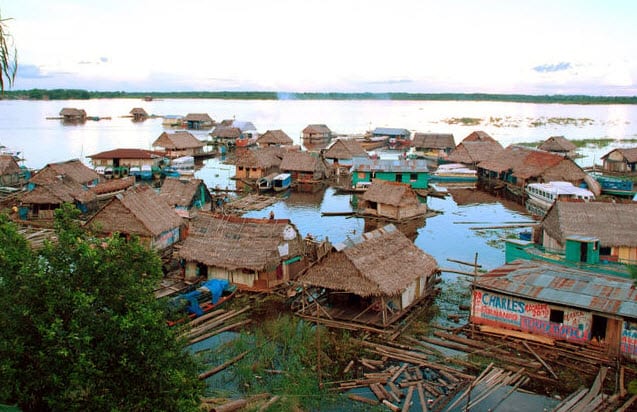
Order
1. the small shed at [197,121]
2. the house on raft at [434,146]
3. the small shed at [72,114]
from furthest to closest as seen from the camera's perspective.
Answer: the small shed at [72,114] → the small shed at [197,121] → the house on raft at [434,146]

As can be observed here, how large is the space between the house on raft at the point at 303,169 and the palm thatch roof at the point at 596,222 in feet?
75.0

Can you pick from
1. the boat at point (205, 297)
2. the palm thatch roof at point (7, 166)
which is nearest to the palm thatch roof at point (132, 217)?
the boat at point (205, 297)

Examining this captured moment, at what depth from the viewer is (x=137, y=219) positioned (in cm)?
2227

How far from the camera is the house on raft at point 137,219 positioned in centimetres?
2223

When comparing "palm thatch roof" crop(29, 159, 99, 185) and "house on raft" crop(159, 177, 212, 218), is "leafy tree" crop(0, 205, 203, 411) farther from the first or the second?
"palm thatch roof" crop(29, 159, 99, 185)

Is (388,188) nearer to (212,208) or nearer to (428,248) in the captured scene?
(428,248)

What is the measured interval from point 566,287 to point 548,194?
65.0 ft

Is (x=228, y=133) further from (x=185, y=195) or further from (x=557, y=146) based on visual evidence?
(x=185, y=195)

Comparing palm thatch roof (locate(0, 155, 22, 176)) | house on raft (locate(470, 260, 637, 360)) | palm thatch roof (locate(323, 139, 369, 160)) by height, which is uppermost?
palm thatch roof (locate(323, 139, 369, 160))

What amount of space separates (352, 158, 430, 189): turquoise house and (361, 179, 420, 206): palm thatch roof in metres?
7.69

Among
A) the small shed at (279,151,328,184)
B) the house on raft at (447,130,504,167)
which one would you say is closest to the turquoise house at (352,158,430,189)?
the small shed at (279,151,328,184)

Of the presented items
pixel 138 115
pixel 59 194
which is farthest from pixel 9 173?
pixel 138 115

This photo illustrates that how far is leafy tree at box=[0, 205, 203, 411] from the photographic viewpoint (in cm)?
863

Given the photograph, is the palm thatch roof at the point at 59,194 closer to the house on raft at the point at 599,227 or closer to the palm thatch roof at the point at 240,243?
the palm thatch roof at the point at 240,243
